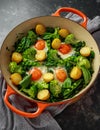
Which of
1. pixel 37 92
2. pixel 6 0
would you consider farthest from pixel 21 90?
pixel 6 0

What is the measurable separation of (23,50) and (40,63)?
0.07 meters

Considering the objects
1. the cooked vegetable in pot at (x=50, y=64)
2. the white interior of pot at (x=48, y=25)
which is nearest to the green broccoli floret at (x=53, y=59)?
the cooked vegetable in pot at (x=50, y=64)

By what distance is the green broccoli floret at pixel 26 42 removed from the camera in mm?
1079

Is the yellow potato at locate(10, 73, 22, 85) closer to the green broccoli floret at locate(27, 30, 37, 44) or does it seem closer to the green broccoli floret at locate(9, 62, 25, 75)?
the green broccoli floret at locate(9, 62, 25, 75)

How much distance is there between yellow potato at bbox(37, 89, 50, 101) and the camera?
981 mm

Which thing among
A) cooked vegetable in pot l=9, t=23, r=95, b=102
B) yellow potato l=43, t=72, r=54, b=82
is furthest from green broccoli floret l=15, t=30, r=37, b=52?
yellow potato l=43, t=72, r=54, b=82

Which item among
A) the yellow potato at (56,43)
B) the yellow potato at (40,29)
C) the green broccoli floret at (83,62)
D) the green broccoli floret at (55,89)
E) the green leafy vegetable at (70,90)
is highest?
the yellow potato at (40,29)

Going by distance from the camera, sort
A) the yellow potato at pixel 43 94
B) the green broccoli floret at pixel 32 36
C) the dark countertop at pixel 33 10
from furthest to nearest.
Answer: the dark countertop at pixel 33 10 → the green broccoli floret at pixel 32 36 → the yellow potato at pixel 43 94

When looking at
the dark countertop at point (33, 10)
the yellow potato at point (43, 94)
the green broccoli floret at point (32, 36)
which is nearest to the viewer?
the yellow potato at point (43, 94)

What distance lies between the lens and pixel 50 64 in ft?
3.41

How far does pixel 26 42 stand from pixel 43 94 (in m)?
0.19

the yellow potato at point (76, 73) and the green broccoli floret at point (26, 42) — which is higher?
the green broccoli floret at point (26, 42)

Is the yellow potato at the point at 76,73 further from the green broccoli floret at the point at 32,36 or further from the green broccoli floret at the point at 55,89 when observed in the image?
the green broccoli floret at the point at 32,36

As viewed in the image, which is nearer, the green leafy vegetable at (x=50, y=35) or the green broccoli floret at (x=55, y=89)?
the green broccoli floret at (x=55, y=89)
